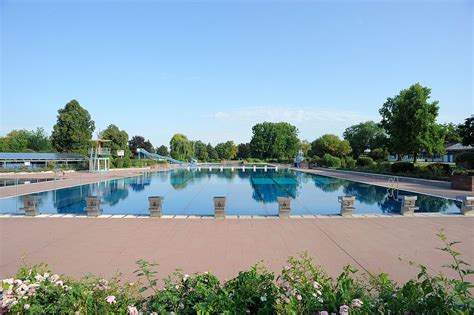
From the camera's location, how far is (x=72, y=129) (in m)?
36.0

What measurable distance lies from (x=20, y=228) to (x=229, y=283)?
6.88 m

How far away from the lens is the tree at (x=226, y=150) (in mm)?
69688

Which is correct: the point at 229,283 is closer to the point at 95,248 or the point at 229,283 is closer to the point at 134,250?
the point at 134,250

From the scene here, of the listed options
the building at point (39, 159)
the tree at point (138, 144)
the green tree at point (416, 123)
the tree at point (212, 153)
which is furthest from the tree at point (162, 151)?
the green tree at point (416, 123)

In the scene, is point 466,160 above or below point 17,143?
below

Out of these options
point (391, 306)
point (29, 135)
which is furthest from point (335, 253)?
point (29, 135)

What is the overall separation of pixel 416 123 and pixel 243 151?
4941 centimetres

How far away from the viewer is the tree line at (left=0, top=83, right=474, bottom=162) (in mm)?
23203

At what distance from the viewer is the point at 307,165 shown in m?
39.5

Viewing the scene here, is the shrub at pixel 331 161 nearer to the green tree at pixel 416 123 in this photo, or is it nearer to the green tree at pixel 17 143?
the green tree at pixel 416 123

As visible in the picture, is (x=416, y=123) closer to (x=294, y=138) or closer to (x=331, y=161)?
(x=331, y=161)

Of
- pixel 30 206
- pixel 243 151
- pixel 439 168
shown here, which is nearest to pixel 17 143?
pixel 243 151

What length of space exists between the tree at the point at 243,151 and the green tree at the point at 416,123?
4611cm

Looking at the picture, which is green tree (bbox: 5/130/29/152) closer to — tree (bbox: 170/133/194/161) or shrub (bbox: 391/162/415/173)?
tree (bbox: 170/133/194/161)
